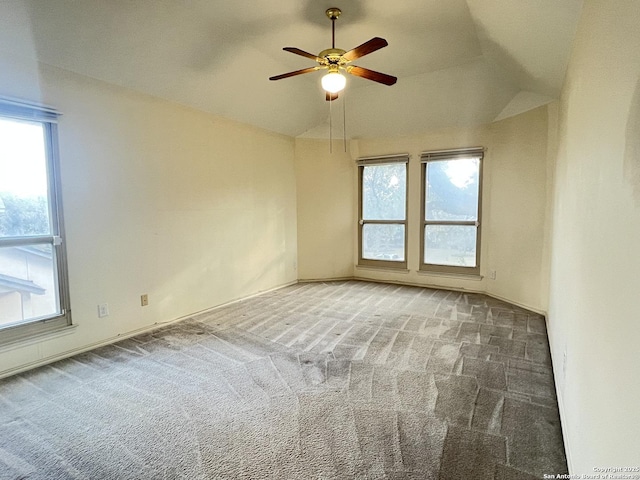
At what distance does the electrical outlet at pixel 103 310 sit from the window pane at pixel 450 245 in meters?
4.22

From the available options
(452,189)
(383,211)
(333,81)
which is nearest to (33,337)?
(333,81)

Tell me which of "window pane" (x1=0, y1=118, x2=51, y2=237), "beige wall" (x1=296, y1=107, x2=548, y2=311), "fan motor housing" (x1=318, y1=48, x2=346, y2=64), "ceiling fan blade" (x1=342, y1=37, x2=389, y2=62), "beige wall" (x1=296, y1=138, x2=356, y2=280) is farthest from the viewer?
"beige wall" (x1=296, y1=138, x2=356, y2=280)

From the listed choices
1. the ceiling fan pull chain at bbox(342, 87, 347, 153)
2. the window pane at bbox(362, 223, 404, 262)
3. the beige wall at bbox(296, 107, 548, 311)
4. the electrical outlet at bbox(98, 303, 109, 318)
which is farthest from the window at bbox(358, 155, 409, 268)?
the electrical outlet at bbox(98, 303, 109, 318)

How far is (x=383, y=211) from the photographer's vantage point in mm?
5418

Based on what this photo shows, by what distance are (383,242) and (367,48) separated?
137 inches

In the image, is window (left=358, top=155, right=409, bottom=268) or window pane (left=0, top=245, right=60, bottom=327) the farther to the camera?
window (left=358, top=155, right=409, bottom=268)

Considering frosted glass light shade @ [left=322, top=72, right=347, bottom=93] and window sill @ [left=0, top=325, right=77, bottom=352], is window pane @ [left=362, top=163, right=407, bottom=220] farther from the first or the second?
window sill @ [left=0, top=325, right=77, bottom=352]

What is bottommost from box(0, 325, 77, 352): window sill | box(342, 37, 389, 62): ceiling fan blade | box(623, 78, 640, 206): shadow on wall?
box(0, 325, 77, 352): window sill

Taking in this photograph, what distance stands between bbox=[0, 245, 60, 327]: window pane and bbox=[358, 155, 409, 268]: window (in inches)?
164

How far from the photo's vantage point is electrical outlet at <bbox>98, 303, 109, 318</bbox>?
300 cm

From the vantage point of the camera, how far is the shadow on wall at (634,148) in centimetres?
79

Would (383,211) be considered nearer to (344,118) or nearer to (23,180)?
(344,118)

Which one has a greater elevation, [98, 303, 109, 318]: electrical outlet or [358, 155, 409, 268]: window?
[358, 155, 409, 268]: window

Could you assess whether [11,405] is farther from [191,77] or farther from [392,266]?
[392,266]
